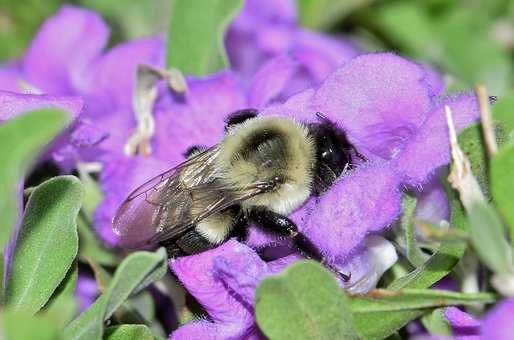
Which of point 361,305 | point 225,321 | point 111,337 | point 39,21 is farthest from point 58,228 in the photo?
point 39,21

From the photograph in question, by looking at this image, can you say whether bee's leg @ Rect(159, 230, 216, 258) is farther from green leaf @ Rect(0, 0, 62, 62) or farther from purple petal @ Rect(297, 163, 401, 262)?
green leaf @ Rect(0, 0, 62, 62)

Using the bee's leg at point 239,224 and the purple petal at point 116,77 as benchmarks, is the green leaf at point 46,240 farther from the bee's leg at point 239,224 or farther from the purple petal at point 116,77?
the purple petal at point 116,77

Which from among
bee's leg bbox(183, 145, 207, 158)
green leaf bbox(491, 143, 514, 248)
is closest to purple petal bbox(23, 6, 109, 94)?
bee's leg bbox(183, 145, 207, 158)

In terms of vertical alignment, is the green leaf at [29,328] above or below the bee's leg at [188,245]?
above

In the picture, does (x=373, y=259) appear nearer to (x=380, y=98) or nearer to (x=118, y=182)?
(x=380, y=98)

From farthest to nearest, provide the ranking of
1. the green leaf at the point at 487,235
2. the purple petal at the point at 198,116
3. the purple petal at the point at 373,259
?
the purple petal at the point at 198,116, the purple petal at the point at 373,259, the green leaf at the point at 487,235

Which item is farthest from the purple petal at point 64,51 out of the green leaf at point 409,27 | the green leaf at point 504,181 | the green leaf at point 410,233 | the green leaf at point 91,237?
the green leaf at point 409,27

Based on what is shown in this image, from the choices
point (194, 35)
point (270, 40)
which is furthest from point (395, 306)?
point (270, 40)
